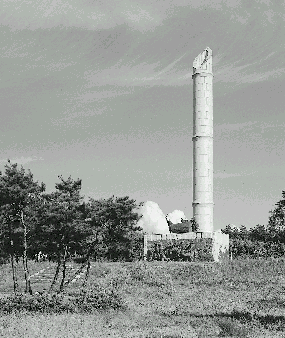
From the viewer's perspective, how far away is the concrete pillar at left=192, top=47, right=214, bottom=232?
55.4 meters

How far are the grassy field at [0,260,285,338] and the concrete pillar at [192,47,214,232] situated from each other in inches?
484

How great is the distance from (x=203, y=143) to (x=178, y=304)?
106ft

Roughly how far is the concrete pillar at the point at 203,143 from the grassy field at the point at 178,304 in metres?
12.3

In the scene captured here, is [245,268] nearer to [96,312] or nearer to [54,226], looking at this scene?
[54,226]

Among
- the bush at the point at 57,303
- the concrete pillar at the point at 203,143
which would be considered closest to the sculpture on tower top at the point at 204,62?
the concrete pillar at the point at 203,143

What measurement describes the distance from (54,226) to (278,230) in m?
41.3

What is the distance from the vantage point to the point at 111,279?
37.6 m

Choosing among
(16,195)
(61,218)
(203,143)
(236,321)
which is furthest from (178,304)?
(203,143)

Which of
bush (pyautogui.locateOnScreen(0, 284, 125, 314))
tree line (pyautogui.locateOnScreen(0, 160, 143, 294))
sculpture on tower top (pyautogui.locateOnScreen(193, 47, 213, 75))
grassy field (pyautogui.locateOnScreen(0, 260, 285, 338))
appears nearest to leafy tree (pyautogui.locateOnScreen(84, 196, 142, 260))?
tree line (pyautogui.locateOnScreen(0, 160, 143, 294))

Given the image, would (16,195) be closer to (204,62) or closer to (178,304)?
(178,304)

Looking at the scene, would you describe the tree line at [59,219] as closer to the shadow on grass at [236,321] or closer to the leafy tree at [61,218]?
the leafy tree at [61,218]

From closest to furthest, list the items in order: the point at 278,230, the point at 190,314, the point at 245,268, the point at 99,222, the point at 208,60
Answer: the point at 190,314 < the point at 99,222 < the point at 245,268 < the point at 208,60 < the point at 278,230

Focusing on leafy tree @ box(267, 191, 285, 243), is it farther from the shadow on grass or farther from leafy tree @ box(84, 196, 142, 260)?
the shadow on grass

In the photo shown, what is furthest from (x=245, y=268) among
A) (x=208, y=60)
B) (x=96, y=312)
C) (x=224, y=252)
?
(x=208, y=60)
